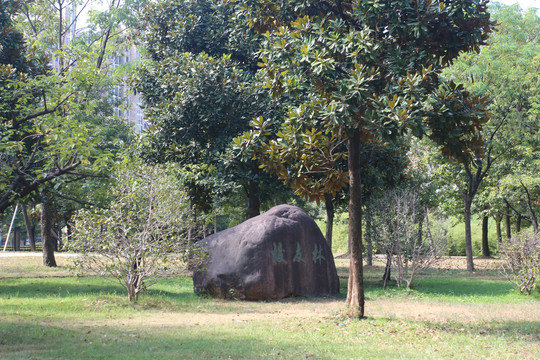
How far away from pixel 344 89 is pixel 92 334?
21.1 ft

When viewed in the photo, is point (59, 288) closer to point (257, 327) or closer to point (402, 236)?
point (257, 327)

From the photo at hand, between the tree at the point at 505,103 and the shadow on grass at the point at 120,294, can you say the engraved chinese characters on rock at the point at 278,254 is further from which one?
the tree at the point at 505,103

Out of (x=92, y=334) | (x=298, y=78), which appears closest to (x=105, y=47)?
(x=298, y=78)

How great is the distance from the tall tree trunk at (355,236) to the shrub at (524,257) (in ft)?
25.1

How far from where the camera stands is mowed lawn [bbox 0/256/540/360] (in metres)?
7.53

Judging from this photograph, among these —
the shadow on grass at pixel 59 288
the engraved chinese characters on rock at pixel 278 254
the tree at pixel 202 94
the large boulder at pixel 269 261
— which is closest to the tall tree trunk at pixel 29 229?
the shadow on grass at pixel 59 288

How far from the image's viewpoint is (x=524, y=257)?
51.5ft

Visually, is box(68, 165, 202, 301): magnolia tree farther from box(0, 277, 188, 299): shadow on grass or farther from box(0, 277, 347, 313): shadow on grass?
box(0, 277, 188, 299): shadow on grass

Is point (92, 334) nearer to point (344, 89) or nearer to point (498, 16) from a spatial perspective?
point (344, 89)

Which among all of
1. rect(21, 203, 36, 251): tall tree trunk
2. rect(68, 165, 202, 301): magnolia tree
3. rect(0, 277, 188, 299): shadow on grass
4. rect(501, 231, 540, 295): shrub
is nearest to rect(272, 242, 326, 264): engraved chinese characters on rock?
rect(68, 165, 202, 301): magnolia tree

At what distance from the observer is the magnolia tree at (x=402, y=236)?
55.5ft

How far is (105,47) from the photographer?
26.2 meters

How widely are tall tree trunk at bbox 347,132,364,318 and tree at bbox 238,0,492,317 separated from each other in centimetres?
2

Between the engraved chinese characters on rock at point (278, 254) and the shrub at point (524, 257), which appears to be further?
the shrub at point (524, 257)
